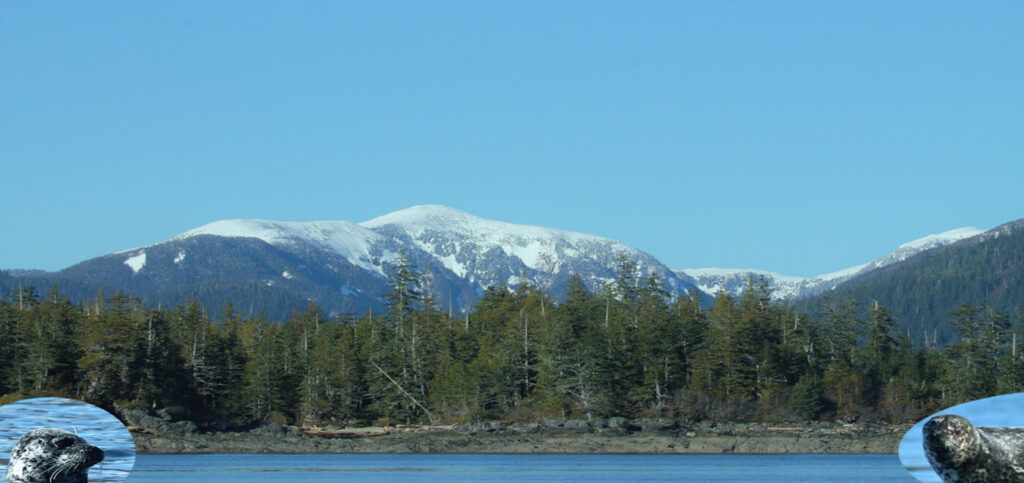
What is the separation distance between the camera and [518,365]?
93.2 metres

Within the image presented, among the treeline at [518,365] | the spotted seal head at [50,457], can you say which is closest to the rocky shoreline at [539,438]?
the treeline at [518,365]

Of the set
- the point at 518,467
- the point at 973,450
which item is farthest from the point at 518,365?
the point at 973,450

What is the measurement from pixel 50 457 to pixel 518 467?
2118 inches

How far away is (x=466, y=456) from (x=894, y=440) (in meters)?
29.1

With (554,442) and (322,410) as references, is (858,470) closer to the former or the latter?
(554,442)

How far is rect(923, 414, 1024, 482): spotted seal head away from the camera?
25.1 feet

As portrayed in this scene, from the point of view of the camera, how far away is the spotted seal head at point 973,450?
7664 mm

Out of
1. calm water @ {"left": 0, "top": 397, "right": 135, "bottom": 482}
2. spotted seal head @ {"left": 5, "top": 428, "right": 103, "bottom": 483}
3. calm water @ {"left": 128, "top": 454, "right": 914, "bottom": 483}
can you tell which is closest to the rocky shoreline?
calm water @ {"left": 128, "top": 454, "right": 914, "bottom": 483}

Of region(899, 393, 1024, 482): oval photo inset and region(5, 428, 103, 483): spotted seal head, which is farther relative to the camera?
region(5, 428, 103, 483): spotted seal head

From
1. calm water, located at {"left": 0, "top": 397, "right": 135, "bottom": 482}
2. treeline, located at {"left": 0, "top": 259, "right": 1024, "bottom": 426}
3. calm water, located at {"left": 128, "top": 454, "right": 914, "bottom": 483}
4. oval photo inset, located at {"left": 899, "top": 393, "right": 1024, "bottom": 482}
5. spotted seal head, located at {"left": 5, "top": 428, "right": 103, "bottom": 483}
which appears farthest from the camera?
treeline, located at {"left": 0, "top": 259, "right": 1024, "bottom": 426}

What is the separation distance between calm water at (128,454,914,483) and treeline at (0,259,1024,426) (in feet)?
49.8

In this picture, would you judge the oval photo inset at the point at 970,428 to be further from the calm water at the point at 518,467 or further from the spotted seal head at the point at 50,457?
the calm water at the point at 518,467

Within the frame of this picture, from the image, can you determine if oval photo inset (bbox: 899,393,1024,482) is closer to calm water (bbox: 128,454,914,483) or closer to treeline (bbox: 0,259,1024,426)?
calm water (bbox: 128,454,914,483)

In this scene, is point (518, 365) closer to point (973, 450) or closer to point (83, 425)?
point (83, 425)
